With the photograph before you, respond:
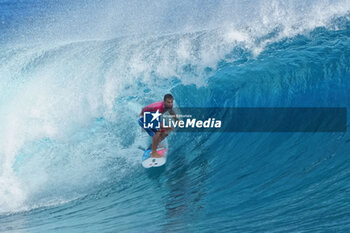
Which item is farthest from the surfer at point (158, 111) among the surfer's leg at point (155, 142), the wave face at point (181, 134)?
the wave face at point (181, 134)

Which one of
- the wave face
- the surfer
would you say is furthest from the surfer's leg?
the wave face

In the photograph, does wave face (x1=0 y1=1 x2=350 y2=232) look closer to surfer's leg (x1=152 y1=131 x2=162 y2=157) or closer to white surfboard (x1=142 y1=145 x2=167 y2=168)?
white surfboard (x1=142 y1=145 x2=167 y2=168)

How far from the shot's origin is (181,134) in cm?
824

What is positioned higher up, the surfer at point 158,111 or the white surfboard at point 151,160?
the surfer at point 158,111

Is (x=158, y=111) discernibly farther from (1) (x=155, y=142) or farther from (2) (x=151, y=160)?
(2) (x=151, y=160)

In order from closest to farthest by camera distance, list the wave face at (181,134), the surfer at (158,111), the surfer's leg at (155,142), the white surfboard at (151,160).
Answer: the wave face at (181,134) < the surfer at (158,111) < the surfer's leg at (155,142) < the white surfboard at (151,160)

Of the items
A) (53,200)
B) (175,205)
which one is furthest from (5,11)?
(175,205)

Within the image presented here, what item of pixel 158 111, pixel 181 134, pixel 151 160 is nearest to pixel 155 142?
pixel 151 160

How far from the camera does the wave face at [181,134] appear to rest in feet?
18.4

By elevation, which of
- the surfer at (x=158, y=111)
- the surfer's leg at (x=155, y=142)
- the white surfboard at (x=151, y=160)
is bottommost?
the white surfboard at (x=151, y=160)

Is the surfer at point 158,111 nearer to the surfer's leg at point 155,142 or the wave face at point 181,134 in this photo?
the surfer's leg at point 155,142

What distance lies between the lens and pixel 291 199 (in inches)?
213

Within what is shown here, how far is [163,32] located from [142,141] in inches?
252

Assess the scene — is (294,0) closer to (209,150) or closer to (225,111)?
(225,111)
